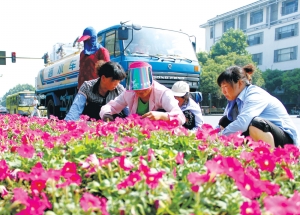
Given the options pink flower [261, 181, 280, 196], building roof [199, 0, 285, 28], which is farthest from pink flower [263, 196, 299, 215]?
building roof [199, 0, 285, 28]

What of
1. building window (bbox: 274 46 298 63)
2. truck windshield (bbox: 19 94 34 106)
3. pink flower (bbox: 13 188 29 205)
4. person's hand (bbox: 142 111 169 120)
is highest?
building window (bbox: 274 46 298 63)

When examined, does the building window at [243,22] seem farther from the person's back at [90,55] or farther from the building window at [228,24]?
the person's back at [90,55]

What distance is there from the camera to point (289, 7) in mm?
40094

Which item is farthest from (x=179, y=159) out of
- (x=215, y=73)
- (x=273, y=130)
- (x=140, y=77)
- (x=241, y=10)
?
(x=241, y=10)

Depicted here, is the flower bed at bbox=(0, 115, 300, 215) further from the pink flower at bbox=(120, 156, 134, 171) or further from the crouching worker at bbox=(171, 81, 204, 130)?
the crouching worker at bbox=(171, 81, 204, 130)

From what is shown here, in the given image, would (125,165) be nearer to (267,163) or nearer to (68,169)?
(68,169)

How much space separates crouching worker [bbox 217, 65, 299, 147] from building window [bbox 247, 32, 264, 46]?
1678 inches

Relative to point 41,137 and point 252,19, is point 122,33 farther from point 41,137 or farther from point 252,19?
point 252,19

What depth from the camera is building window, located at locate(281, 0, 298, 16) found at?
3938 cm

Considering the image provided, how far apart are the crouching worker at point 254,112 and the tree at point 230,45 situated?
36799mm

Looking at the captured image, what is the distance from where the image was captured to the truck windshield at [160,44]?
7.47 m

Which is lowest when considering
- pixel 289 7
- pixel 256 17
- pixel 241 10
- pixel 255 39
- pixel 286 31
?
pixel 255 39

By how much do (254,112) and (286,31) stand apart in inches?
1605

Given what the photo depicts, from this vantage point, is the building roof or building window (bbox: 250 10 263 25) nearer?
the building roof
